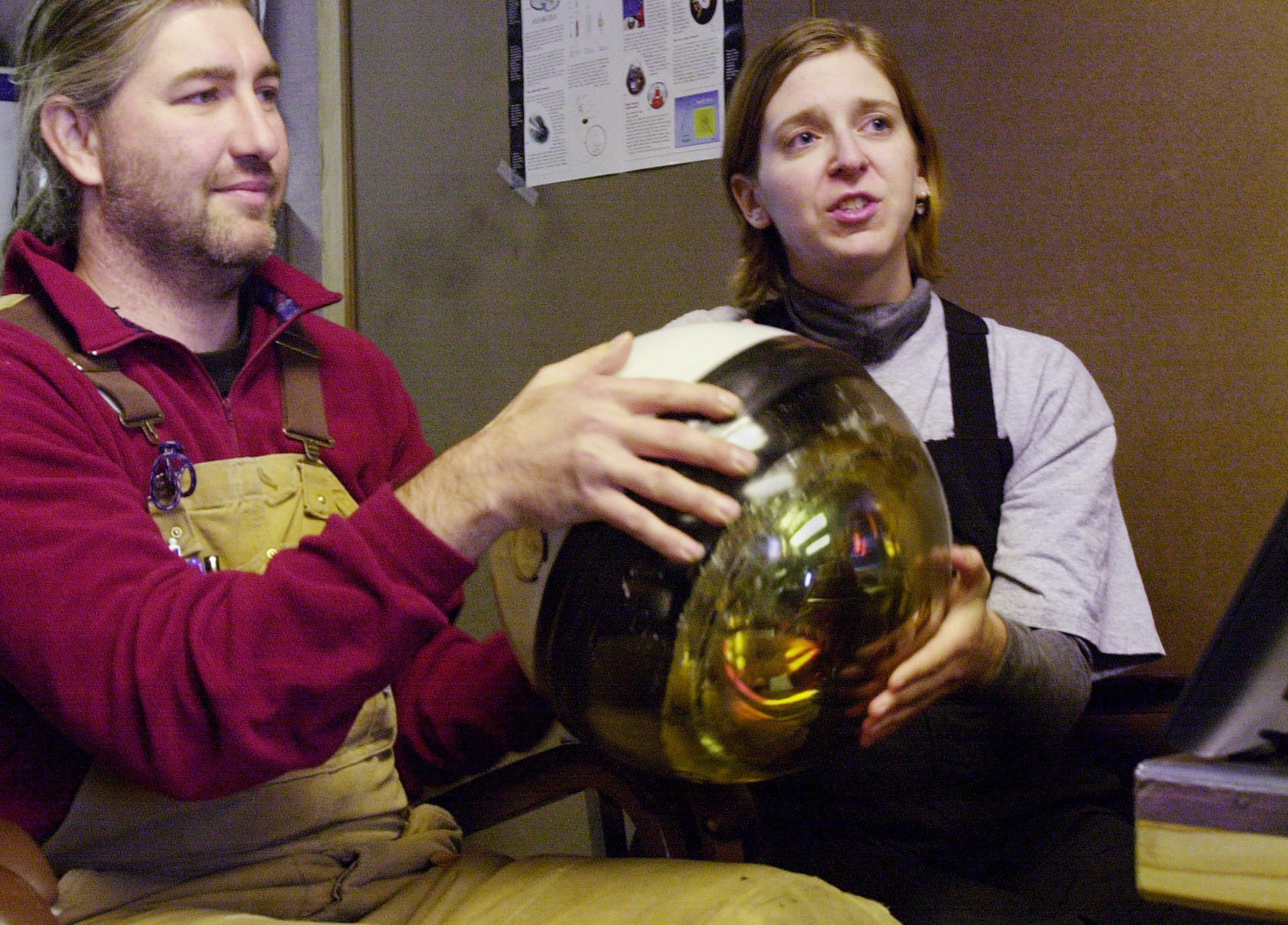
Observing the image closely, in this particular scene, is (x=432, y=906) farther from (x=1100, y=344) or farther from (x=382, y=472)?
(x=1100, y=344)

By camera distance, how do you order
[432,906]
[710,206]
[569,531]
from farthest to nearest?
[710,206], [432,906], [569,531]

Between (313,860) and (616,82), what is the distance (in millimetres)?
1494

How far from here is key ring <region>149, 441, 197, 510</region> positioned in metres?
1.09

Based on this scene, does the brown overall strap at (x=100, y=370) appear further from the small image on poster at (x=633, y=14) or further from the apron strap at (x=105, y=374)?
the small image on poster at (x=633, y=14)

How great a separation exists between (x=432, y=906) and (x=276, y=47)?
1926 mm

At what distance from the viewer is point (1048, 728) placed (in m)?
1.14

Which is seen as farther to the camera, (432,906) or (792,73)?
(792,73)

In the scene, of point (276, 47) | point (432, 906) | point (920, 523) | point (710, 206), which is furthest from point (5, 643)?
point (276, 47)

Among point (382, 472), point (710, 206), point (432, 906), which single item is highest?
point (710, 206)

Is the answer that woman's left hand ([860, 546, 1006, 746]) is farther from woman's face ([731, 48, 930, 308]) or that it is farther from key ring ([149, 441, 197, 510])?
key ring ([149, 441, 197, 510])

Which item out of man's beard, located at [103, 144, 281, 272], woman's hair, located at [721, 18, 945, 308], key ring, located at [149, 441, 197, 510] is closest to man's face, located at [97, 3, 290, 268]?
man's beard, located at [103, 144, 281, 272]

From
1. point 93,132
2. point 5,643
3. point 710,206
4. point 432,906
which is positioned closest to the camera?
point 5,643

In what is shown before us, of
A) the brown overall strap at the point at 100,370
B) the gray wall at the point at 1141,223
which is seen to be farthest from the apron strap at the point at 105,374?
the gray wall at the point at 1141,223

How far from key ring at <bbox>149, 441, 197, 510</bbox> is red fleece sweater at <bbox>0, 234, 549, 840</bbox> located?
0.01m
